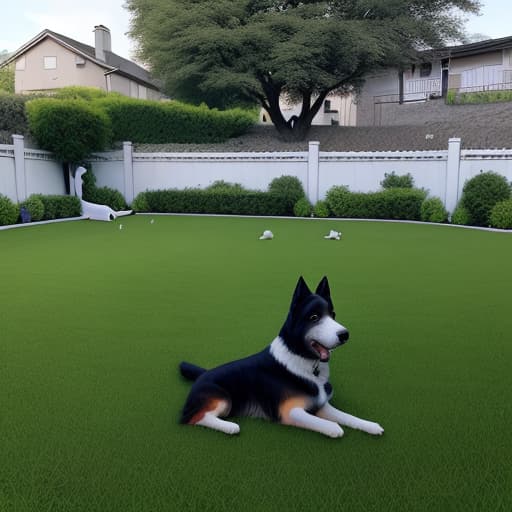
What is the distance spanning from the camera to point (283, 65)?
2147 centimetres

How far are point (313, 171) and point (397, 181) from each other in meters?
3.06

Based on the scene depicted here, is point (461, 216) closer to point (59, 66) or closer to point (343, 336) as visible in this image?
point (343, 336)

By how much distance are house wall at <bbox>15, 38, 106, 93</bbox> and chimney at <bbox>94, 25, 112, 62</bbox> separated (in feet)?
5.20

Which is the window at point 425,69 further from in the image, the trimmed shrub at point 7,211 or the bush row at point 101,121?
the trimmed shrub at point 7,211

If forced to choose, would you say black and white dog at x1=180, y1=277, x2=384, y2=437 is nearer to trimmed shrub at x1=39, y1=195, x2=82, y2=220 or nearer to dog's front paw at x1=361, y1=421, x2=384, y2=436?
dog's front paw at x1=361, y1=421, x2=384, y2=436

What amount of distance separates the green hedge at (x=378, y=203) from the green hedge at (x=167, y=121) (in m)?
8.25

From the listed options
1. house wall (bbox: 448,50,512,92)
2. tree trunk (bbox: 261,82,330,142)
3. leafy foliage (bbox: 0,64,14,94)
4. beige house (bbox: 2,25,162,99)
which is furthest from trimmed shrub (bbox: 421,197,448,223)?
leafy foliage (bbox: 0,64,14,94)

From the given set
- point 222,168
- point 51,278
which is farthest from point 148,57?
point 51,278

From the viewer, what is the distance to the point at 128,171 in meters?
19.9

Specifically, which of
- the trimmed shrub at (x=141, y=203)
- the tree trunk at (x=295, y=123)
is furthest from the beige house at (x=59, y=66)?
the trimmed shrub at (x=141, y=203)

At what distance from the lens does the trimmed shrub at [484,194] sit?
14516mm

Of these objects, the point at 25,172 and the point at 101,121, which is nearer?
the point at 25,172

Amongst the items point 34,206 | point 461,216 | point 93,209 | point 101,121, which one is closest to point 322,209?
point 461,216

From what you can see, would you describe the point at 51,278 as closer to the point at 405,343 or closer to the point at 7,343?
the point at 7,343
